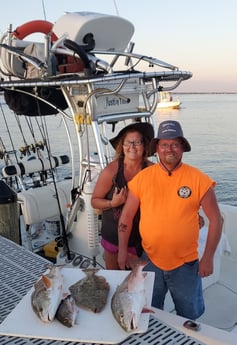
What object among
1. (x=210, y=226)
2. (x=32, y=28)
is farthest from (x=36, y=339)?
(x=32, y=28)

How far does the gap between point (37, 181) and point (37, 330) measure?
400 cm

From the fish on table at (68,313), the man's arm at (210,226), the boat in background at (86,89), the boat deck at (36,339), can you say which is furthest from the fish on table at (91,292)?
the boat in background at (86,89)

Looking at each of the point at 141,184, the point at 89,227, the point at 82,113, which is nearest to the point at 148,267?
the point at 141,184

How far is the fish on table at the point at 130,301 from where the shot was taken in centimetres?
208

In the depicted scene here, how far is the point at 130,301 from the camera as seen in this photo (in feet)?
7.05

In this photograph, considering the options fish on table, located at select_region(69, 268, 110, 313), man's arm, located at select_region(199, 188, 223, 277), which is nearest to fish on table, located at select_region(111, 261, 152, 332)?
fish on table, located at select_region(69, 268, 110, 313)

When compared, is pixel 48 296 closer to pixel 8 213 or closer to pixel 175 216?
pixel 175 216

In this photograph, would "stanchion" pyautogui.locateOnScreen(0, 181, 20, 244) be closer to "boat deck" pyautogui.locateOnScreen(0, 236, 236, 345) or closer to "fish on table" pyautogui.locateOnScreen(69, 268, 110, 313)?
"boat deck" pyautogui.locateOnScreen(0, 236, 236, 345)

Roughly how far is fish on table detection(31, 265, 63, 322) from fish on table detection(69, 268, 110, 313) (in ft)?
0.32

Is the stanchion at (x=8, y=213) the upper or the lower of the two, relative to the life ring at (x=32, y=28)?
lower

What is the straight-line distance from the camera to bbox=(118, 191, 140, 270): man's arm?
114 inches

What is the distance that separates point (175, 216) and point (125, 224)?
42 centimetres

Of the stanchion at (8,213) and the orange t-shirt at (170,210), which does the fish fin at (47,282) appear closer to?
the orange t-shirt at (170,210)

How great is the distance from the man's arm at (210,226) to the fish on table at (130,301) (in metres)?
0.57
